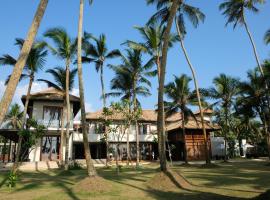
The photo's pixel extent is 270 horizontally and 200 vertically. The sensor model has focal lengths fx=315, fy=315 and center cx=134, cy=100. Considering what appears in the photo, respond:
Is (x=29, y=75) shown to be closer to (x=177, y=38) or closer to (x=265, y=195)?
(x=177, y=38)

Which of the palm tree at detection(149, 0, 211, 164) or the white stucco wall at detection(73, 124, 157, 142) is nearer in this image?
the palm tree at detection(149, 0, 211, 164)

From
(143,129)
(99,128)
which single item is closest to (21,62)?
(99,128)

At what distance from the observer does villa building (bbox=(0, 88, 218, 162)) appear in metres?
32.5

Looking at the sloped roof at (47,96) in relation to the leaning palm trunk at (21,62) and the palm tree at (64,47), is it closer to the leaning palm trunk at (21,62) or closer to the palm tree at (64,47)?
the palm tree at (64,47)

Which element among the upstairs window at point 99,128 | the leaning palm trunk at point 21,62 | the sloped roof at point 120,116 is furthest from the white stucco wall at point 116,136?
the leaning palm trunk at point 21,62

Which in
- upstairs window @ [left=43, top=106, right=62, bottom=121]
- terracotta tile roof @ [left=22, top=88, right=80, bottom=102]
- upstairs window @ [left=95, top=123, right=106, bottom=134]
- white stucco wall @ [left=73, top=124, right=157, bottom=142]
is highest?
terracotta tile roof @ [left=22, top=88, right=80, bottom=102]

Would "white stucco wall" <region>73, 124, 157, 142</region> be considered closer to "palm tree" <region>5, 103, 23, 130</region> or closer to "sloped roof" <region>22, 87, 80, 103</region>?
"sloped roof" <region>22, 87, 80, 103</region>

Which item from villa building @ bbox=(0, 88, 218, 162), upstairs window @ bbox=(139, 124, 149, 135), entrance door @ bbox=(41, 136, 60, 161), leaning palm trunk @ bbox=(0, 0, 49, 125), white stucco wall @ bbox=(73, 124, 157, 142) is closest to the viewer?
leaning palm trunk @ bbox=(0, 0, 49, 125)

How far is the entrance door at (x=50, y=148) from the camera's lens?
3219 cm

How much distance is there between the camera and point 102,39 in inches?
1277

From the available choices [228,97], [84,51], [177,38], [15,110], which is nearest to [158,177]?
[177,38]

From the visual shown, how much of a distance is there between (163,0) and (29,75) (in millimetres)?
12323

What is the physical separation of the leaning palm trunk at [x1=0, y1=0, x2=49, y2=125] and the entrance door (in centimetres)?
2433

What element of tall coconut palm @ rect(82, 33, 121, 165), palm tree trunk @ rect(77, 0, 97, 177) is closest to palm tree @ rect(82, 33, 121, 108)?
tall coconut palm @ rect(82, 33, 121, 165)
